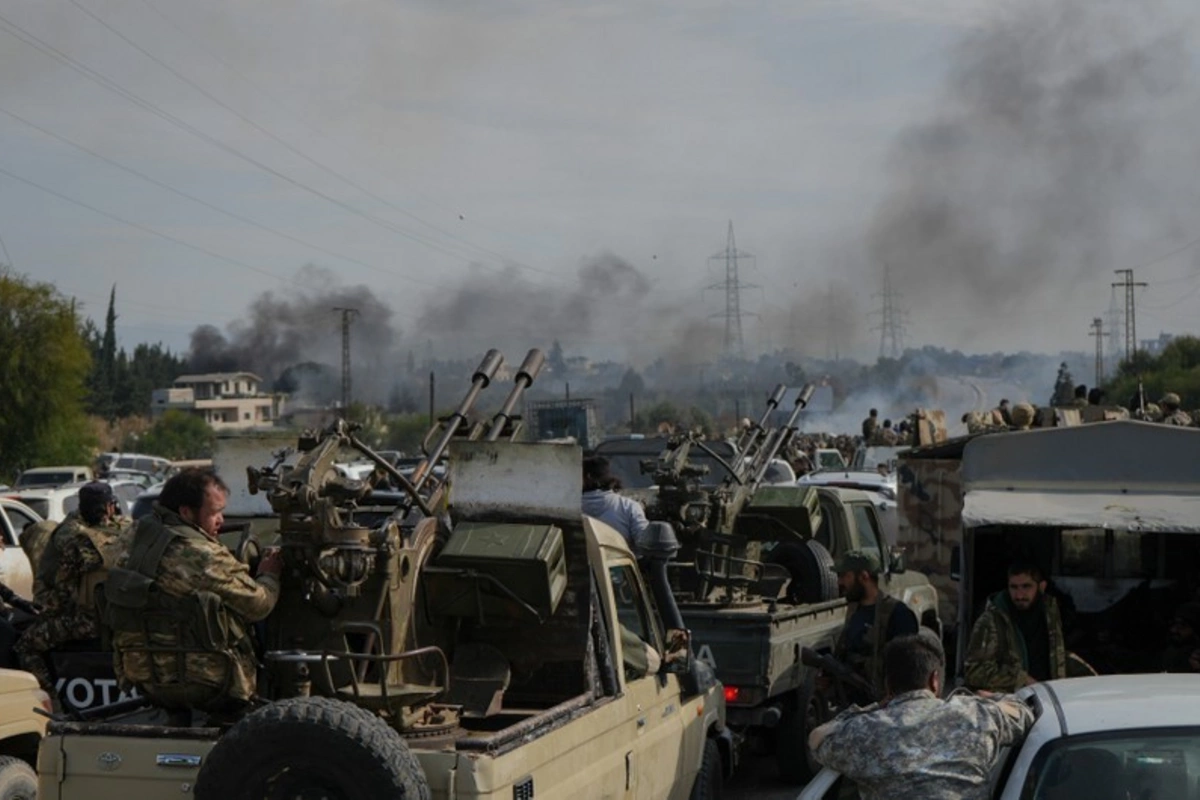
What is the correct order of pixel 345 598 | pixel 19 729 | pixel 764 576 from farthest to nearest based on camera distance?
pixel 764 576
pixel 19 729
pixel 345 598

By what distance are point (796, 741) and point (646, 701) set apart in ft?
13.1

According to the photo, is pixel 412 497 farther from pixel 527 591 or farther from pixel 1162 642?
pixel 1162 642

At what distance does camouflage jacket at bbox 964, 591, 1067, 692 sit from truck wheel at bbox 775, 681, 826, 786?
9.77 ft

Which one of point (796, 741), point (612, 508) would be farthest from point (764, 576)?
point (612, 508)

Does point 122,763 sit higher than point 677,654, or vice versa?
point 677,654

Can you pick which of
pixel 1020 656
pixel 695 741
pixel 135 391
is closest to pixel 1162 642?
pixel 1020 656

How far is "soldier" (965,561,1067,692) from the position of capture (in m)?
8.43

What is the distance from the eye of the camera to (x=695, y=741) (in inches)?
330

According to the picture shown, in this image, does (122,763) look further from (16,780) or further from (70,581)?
(70,581)

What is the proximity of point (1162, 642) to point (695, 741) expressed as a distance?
377cm

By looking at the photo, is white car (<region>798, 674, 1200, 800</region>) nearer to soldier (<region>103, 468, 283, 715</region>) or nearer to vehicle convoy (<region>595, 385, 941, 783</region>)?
soldier (<region>103, 468, 283, 715</region>)

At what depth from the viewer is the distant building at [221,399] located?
12212cm

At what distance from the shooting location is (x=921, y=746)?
533cm

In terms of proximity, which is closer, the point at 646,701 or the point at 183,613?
the point at 183,613
